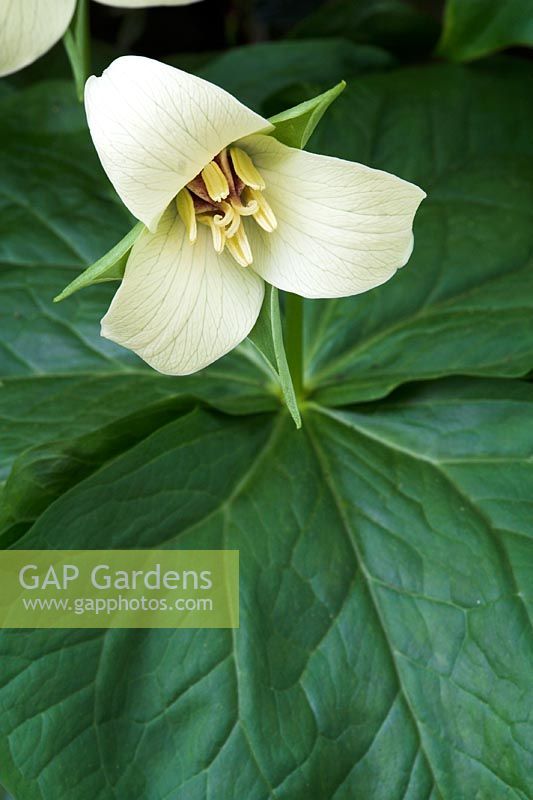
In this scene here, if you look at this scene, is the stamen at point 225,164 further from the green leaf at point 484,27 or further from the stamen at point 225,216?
the green leaf at point 484,27

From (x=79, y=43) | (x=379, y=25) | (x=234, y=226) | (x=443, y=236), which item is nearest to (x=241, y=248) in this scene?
(x=234, y=226)

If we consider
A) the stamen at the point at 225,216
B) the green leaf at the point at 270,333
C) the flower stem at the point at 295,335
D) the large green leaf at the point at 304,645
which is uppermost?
→ the stamen at the point at 225,216

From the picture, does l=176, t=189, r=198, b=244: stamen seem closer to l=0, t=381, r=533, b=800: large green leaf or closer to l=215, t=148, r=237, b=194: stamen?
l=215, t=148, r=237, b=194: stamen

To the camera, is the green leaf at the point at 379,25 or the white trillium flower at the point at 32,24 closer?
the white trillium flower at the point at 32,24

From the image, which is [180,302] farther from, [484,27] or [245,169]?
[484,27]

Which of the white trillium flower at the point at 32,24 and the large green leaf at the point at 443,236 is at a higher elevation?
the white trillium flower at the point at 32,24
